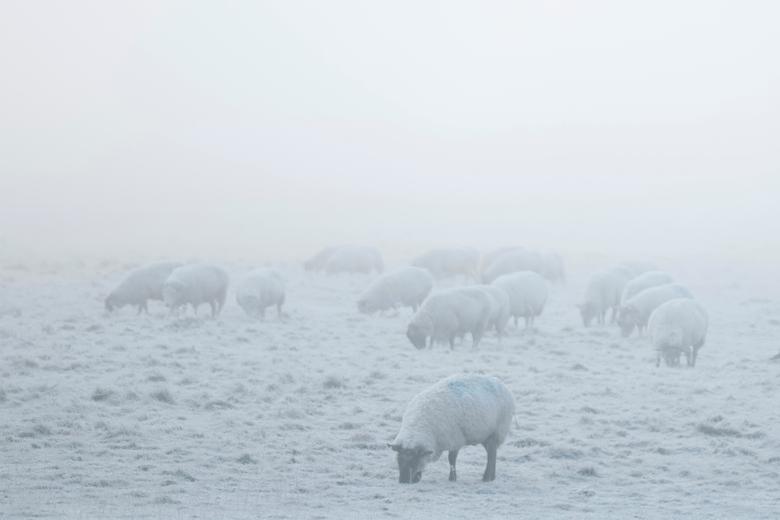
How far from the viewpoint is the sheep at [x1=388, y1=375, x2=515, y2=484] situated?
13.9 metres

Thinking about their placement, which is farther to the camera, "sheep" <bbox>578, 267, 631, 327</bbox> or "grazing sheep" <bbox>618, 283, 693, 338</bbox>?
"sheep" <bbox>578, 267, 631, 327</bbox>

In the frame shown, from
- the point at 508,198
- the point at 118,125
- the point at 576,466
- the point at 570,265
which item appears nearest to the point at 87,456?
the point at 576,466

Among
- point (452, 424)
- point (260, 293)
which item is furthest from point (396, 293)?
point (452, 424)

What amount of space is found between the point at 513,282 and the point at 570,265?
21.6m

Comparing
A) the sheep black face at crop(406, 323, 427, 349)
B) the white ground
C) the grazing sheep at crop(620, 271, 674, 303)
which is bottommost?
the white ground

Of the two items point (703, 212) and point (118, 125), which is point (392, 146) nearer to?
point (118, 125)

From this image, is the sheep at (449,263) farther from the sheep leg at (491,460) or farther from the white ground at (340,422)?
the sheep leg at (491,460)

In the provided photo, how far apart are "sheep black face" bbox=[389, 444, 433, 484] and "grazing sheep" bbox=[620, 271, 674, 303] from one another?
16.1m

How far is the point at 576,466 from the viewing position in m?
15.0

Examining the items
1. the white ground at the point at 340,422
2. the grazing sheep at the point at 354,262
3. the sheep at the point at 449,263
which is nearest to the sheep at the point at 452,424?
the white ground at the point at 340,422

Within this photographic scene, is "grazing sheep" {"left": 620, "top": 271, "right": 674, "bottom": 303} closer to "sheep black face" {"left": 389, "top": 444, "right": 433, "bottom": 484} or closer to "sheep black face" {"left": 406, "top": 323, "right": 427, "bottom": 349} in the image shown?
"sheep black face" {"left": 406, "top": 323, "right": 427, "bottom": 349}

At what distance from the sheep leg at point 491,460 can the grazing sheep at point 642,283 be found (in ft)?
50.1

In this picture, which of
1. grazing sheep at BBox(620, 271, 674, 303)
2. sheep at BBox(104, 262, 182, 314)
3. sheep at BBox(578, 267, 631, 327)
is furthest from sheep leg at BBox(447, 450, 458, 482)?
sheep at BBox(104, 262, 182, 314)

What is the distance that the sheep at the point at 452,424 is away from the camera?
1390cm
